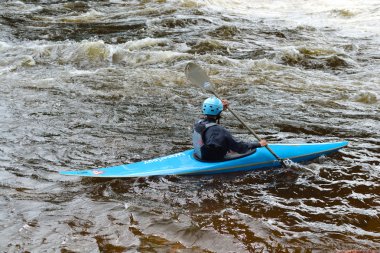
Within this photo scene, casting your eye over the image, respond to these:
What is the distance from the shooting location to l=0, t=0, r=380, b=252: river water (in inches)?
156

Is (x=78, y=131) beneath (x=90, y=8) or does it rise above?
beneath

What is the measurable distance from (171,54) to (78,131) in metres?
3.70

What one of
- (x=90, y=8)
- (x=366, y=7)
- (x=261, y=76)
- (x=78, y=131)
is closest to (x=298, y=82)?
(x=261, y=76)

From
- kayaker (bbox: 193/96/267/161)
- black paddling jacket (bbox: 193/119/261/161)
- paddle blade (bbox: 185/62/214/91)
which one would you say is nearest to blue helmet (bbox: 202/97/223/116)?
kayaker (bbox: 193/96/267/161)

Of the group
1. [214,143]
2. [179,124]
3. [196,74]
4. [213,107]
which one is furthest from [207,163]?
[196,74]

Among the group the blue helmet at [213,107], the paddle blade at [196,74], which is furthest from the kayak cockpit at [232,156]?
the paddle blade at [196,74]

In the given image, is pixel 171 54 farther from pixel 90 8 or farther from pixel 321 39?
pixel 90 8

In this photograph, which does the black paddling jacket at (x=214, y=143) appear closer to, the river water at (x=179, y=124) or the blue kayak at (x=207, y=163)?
the blue kayak at (x=207, y=163)

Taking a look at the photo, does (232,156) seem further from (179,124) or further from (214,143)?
(179,124)

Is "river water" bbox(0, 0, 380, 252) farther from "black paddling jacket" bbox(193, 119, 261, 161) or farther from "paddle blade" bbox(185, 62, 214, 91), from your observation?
"paddle blade" bbox(185, 62, 214, 91)

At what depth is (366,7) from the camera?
13.2 meters

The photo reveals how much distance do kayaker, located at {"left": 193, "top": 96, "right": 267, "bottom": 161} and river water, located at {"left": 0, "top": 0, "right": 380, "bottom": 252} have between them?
277mm

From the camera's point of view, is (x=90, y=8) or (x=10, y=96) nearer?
(x=10, y=96)

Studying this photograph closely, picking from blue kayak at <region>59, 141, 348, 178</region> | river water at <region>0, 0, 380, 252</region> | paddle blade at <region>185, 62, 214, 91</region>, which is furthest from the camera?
paddle blade at <region>185, 62, 214, 91</region>
